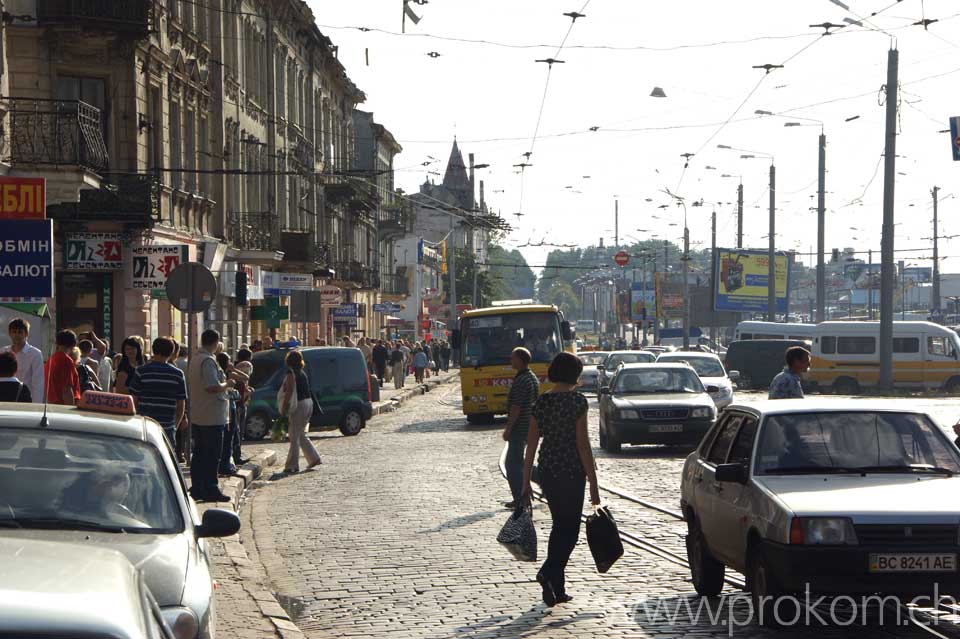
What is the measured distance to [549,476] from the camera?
9.82 metres

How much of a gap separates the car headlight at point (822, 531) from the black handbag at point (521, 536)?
2307 millimetres

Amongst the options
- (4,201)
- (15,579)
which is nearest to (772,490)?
(15,579)

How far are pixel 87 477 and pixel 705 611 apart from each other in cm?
446

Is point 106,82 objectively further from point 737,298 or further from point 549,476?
point 737,298

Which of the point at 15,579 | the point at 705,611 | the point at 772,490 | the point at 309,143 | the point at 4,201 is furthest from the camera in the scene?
the point at 309,143

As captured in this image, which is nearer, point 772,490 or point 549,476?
point 772,490

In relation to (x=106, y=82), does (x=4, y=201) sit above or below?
below

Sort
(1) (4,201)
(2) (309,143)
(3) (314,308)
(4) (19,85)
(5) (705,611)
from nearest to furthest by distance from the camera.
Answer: (5) (705,611) → (1) (4,201) → (4) (19,85) → (3) (314,308) → (2) (309,143)

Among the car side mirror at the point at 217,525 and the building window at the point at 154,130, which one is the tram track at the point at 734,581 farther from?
→ the building window at the point at 154,130

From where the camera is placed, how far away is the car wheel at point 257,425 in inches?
1148

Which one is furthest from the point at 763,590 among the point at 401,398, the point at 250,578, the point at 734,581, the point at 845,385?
the point at 845,385

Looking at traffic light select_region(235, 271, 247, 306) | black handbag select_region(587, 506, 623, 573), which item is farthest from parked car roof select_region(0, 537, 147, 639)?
traffic light select_region(235, 271, 247, 306)

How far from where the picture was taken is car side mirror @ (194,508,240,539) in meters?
6.79

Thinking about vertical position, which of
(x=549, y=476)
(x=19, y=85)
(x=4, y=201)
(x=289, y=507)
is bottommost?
(x=289, y=507)
